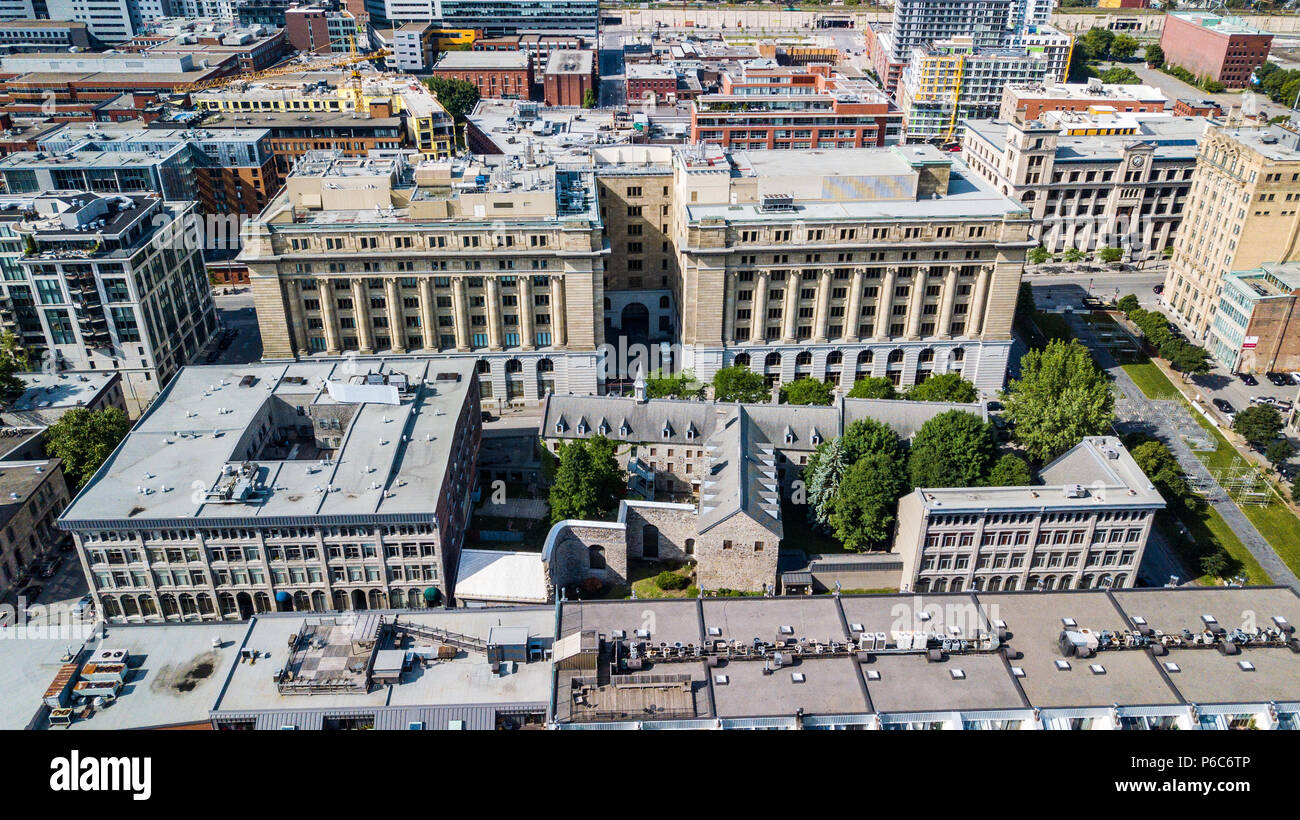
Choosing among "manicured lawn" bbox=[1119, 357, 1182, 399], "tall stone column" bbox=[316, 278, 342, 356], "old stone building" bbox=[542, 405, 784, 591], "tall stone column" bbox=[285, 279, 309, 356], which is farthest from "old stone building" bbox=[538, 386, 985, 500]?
"manicured lawn" bbox=[1119, 357, 1182, 399]

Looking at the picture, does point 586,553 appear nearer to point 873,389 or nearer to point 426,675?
point 426,675

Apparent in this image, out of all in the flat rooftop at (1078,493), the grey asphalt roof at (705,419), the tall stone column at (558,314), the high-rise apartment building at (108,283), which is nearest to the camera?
the flat rooftop at (1078,493)

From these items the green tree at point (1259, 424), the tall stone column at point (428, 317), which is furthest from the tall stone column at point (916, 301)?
the tall stone column at point (428, 317)

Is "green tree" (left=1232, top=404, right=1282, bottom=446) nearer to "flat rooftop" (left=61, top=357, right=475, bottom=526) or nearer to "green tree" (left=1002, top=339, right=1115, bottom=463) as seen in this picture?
"green tree" (left=1002, top=339, right=1115, bottom=463)

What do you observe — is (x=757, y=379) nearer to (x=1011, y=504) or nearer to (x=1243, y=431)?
(x=1011, y=504)

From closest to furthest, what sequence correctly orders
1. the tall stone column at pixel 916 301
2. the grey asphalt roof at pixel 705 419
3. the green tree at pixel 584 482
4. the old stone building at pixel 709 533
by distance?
the old stone building at pixel 709 533
the green tree at pixel 584 482
the grey asphalt roof at pixel 705 419
the tall stone column at pixel 916 301

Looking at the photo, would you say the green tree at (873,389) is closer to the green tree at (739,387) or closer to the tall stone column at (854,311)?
the tall stone column at (854,311)

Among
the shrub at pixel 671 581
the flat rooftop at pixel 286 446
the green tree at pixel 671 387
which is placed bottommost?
the shrub at pixel 671 581

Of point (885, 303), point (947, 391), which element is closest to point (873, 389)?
point (947, 391)

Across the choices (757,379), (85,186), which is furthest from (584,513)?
(85,186)
